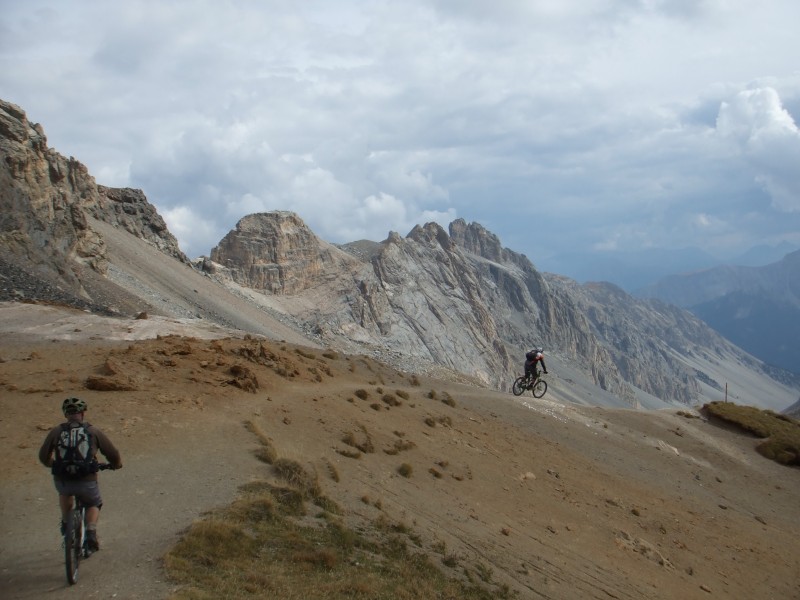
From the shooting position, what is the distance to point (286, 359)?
23.4 metres

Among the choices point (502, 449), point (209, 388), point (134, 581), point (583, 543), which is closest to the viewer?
point (134, 581)

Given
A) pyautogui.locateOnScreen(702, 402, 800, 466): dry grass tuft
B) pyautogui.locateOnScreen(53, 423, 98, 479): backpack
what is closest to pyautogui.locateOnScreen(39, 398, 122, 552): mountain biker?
pyautogui.locateOnScreen(53, 423, 98, 479): backpack

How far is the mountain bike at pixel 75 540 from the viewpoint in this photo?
8.19m

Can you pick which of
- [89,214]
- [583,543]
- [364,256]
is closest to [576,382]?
[364,256]

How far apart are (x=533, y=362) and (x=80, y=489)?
81.5 feet

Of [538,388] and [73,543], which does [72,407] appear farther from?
[538,388]

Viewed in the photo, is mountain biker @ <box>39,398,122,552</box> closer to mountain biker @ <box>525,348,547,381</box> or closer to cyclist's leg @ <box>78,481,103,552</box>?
cyclist's leg @ <box>78,481,103,552</box>

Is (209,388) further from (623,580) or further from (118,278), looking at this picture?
(118,278)

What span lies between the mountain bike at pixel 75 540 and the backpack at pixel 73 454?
0.90 feet

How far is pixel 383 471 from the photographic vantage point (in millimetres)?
15961

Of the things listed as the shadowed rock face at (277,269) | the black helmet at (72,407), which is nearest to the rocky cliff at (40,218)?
the shadowed rock face at (277,269)

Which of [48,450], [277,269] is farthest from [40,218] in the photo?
[277,269]

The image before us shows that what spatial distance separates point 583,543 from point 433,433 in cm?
620

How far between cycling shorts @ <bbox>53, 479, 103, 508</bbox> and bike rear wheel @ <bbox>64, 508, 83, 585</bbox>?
0.58 feet
